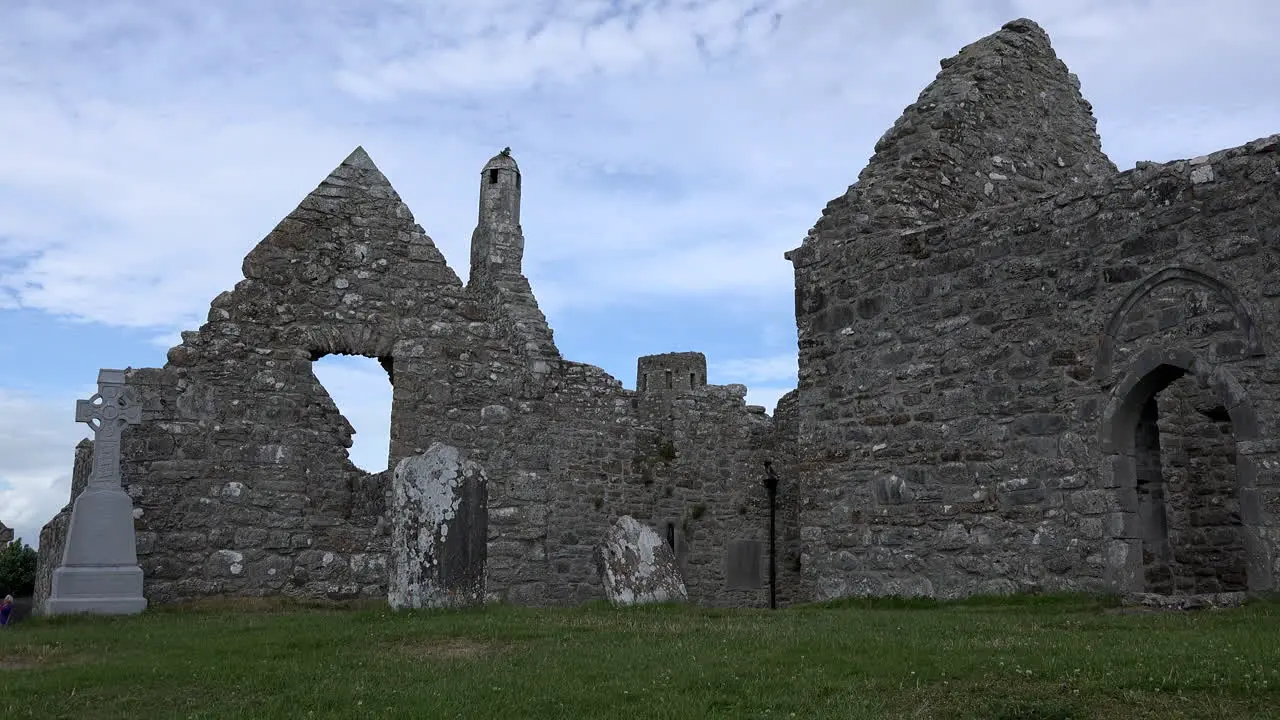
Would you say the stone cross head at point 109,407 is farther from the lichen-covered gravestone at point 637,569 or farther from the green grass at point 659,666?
the lichen-covered gravestone at point 637,569

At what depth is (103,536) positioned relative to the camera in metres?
11.6

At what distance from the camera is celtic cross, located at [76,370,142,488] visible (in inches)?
466

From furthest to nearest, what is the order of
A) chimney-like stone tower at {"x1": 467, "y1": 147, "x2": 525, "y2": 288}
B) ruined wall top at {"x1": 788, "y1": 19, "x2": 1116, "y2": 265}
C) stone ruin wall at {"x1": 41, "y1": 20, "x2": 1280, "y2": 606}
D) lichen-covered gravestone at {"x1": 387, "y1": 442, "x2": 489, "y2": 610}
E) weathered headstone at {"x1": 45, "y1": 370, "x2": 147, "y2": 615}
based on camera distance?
chimney-like stone tower at {"x1": 467, "y1": 147, "x2": 525, "y2": 288} < ruined wall top at {"x1": 788, "y1": 19, "x2": 1116, "y2": 265} < weathered headstone at {"x1": 45, "y1": 370, "x2": 147, "y2": 615} < lichen-covered gravestone at {"x1": 387, "y1": 442, "x2": 489, "y2": 610} < stone ruin wall at {"x1": 41, "y1": 20, "x2": 1280, "y2": 606}

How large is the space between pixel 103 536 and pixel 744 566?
38.8 feet

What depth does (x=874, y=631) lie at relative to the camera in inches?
344

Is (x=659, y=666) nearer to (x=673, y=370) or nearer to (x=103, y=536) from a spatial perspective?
(x=103, y=536)

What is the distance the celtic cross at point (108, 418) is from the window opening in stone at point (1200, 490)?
1096 centimetres

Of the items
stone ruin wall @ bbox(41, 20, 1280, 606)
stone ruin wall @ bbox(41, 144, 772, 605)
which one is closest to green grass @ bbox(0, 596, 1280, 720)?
stone ruin wall @ bbox(41, 20, 1280, 606)

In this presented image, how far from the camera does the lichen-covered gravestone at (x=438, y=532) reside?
10750 mm

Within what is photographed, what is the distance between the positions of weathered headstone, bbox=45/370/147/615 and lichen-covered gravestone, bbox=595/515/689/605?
4868 millimetres

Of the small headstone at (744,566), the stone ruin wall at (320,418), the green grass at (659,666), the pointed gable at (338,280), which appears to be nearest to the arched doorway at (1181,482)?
the green grass at (659,666)

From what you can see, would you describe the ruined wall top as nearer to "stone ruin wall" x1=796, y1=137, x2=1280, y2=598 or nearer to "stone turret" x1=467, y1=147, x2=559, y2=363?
"stone ruin wall" x1=796, y1=137, x2=1280, y2=598

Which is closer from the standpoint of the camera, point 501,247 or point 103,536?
point 103,536

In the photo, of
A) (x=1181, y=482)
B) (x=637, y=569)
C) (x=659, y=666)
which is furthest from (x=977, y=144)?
(x=659, y=666)
